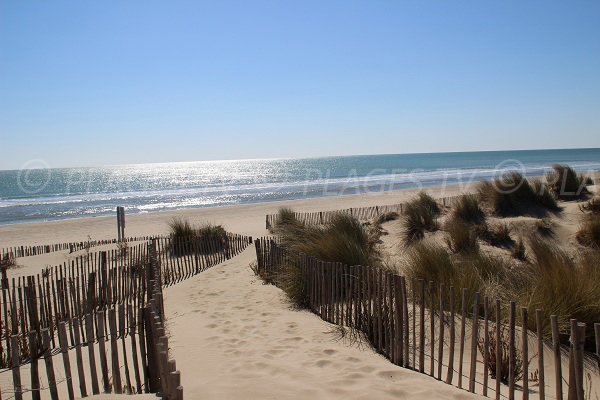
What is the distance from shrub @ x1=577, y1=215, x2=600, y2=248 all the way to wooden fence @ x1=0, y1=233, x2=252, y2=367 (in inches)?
317

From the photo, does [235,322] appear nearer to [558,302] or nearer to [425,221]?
[558,302]

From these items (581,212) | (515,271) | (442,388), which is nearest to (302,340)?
(442,388)

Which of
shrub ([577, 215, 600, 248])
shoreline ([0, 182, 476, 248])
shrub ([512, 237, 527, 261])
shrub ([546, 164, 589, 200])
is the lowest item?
shoreline ([0, 182, 476, 248])

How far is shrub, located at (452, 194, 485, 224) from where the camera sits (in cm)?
1228

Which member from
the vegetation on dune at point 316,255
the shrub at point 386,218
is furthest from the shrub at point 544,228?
the vegetation on dune at point 316,255

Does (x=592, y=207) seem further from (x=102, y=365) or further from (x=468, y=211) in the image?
(x=102, y=365)

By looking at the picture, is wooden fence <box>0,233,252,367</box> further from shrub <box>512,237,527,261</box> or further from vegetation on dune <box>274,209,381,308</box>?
shrub <box>512,237,527,261</box>

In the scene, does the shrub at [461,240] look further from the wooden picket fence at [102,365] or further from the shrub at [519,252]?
the wooden picket fence at [102,365]

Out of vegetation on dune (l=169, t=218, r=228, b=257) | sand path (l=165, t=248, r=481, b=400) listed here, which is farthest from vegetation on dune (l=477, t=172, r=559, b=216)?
sand path (l=165, t=248, r=481, b=400)

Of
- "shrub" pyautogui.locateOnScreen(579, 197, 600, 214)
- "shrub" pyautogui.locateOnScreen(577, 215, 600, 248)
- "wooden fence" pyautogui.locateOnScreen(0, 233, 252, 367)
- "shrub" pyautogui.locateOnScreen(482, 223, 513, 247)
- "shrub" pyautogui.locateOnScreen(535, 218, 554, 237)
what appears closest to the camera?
"wooden fence" pyautogui.locateOnScreen(0, 233, 252, 367)

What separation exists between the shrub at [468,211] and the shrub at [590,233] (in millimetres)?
2424

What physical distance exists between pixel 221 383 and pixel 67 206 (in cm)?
3916

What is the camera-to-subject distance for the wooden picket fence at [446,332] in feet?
11.7

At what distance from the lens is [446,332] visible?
16.8ft
